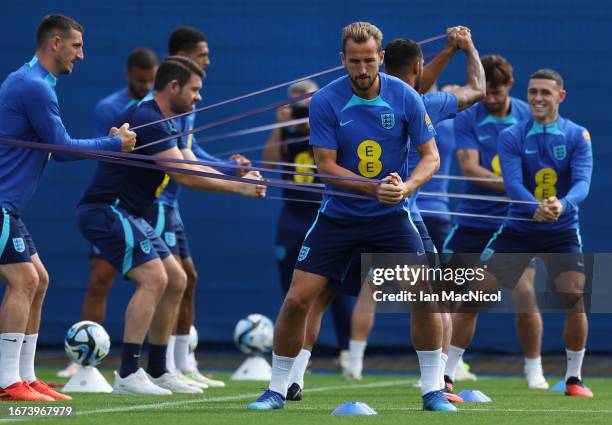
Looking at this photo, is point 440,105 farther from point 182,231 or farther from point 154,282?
point 182,231

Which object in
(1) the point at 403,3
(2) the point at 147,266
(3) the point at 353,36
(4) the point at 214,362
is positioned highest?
(1) the point at 403,3

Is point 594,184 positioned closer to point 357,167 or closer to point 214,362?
point 214,362

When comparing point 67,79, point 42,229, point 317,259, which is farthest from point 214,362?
point 317,259

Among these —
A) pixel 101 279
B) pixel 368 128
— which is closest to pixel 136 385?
pixel 368 128

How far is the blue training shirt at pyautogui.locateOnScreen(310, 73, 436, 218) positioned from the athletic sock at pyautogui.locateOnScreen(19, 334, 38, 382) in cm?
248

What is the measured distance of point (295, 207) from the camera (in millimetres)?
12102

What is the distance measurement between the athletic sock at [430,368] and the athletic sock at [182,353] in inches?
141

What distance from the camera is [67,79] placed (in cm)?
1320

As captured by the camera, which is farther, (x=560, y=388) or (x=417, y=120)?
(x=560, y=388)

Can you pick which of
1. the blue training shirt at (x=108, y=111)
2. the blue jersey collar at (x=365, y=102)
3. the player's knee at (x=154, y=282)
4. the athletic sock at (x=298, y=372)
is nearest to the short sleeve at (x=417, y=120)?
the blue jersey collar at (x=365, y=102)

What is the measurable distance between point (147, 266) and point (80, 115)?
4.85m

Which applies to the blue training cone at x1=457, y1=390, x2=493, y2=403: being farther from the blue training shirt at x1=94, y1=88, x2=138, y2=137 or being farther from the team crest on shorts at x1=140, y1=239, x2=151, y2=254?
the blue training shirt at x1=94, y1=88, x2=138, y2=137

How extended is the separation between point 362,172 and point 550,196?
274cm

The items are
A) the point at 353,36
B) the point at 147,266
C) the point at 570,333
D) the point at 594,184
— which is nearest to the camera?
the point at 353,36
